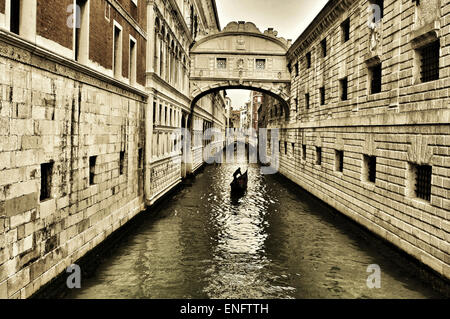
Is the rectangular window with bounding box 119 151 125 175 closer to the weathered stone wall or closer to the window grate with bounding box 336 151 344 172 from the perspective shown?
the weathered stone wall

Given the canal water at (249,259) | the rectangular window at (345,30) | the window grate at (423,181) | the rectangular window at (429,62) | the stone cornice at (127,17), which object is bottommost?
the canal water at (249,259)

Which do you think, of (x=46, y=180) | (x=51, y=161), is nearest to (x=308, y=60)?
(x=51, y=161)

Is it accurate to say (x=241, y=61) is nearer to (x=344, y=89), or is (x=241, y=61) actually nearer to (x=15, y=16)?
(x=344, y=89)

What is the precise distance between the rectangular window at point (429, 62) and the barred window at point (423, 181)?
2.34 metres

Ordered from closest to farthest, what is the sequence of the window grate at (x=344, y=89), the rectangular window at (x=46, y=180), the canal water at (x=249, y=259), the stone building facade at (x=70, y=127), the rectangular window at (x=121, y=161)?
the stone building facade at (x=70, y=127), the rectangular window at (x=46, y=180), the canal water at (x=249, y=259), the rectangular window at (x=121, y=161), the window grate at (x=344, y=89)

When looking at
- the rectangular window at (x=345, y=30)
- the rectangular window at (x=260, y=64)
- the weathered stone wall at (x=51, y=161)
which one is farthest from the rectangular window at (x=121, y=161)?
the rectangular window at (x=260, y=64)

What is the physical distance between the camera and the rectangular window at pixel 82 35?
8.99 m

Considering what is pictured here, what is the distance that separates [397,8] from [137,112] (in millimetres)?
9451

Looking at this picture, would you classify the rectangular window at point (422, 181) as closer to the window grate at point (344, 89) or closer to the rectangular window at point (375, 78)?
the rectangular window at point (375, 78)

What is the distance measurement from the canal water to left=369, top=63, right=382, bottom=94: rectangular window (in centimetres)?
495

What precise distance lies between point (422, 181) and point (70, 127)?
902 cm

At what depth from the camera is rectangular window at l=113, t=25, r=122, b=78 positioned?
1160cm

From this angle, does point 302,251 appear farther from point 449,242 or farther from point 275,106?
point 275,106
